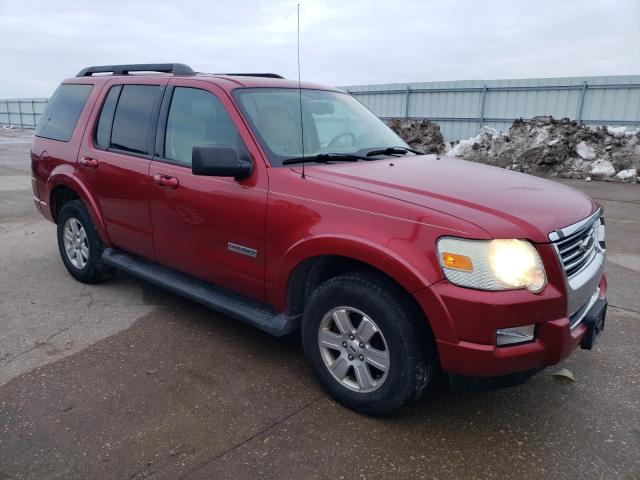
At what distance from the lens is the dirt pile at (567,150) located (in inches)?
494

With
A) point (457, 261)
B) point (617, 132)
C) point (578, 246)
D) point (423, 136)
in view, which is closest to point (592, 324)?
point (578, 246)

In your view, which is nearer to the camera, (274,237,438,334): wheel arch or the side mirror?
(274,237,438,334): wheel arch

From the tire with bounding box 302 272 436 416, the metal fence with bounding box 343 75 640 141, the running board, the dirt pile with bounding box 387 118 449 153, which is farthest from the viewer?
the metal fence with bounding box 343 75 640 141

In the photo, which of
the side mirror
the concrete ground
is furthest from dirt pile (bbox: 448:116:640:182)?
the side mirror

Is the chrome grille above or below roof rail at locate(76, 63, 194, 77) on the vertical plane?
below

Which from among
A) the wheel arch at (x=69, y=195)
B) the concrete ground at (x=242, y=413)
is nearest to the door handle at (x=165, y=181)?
the wheel arch at (x=69, y=195)

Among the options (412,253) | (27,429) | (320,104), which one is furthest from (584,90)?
(27,429)

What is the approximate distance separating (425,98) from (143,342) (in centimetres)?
2067

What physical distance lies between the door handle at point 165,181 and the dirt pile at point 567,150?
1165cm

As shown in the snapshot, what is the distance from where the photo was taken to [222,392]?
3.10 m

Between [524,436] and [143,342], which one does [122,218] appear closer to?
[143,342]

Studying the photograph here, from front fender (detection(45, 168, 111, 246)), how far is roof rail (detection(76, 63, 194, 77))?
0.96m

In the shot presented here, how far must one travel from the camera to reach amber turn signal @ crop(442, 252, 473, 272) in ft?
7.88

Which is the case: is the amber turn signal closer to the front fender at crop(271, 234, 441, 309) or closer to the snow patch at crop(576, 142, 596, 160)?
the front fender at crop(271, 234, 441, 309)
